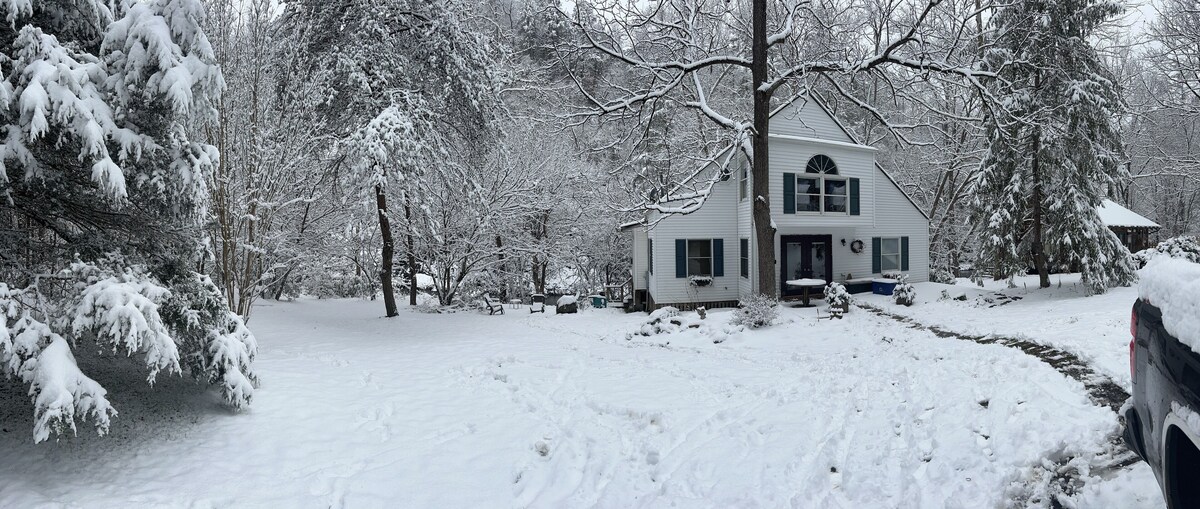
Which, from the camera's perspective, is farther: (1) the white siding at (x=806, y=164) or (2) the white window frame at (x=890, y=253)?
(2) the white window frame at (x=890, y=253)

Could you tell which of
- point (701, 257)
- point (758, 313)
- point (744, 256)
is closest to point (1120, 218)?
point (744, 256)

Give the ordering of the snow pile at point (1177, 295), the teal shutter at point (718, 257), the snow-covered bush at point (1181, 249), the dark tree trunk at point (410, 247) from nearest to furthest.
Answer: the snow pile at point (1177, 295) < the snow-covered bush at point (1181, 249) < the dark tree trunk at point (410, 247) < the teal shutter at point (718, 257)

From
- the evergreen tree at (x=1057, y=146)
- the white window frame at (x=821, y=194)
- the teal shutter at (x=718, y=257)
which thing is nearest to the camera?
the evergreen tree at (x=1057, y=146)

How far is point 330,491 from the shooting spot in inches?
164

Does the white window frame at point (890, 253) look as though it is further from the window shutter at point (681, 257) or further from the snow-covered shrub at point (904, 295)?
the window shutter at point (681, 257)

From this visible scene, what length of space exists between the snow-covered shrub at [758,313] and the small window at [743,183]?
5.88 metres

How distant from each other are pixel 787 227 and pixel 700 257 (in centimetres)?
281

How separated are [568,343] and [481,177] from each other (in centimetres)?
833

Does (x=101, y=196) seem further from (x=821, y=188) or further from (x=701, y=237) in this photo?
(x=821, y=188)

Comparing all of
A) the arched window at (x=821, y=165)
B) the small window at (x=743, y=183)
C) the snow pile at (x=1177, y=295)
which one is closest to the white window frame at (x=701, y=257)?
the small window at (x=743, y=183)

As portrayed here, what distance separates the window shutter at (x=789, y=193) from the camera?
17.0 m

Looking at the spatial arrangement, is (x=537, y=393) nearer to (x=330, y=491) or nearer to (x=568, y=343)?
(x=330, y=491)

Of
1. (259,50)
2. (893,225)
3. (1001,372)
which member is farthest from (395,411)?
(893,225)

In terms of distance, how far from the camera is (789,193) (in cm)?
1709
